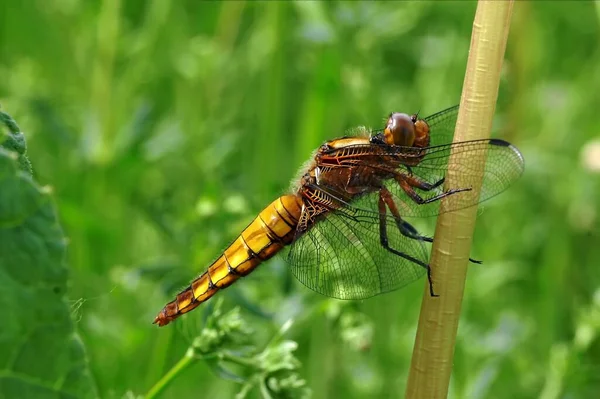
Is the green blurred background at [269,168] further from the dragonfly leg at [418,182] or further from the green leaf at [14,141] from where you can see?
the green leaf at [14,141]

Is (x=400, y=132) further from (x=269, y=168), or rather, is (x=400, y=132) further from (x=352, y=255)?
(x=269, y=168)

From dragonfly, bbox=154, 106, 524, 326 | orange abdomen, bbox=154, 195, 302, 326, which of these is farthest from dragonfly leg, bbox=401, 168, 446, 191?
orange abdomen, bbox=154, 195, 302, 326

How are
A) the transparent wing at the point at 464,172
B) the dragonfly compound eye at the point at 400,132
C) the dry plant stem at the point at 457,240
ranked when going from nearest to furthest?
1. the dry plant stem at the point at 457,240
2. the transparent wing at the point at 464,172
3. the dragonfly compound eye at the point at 400,132

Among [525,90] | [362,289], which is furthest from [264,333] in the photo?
[525,90]

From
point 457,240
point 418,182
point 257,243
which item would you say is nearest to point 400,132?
point 418,182

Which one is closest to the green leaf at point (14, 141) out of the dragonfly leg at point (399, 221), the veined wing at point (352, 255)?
the veined wing at point (352, 255)
